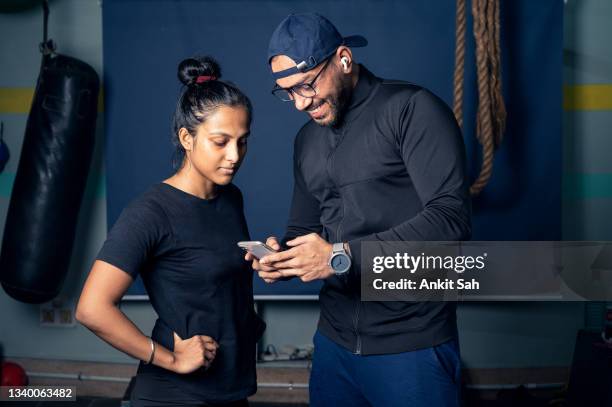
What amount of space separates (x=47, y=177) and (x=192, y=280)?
1.97m

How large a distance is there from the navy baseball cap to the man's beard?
104 mm

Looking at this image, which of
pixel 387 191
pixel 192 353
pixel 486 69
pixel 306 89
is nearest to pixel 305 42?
pixel 306 89

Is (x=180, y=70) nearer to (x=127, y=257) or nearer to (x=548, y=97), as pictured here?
(x=127, y=257)

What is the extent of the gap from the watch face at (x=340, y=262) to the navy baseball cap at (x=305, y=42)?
518mm

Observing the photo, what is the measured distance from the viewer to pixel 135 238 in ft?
5.13

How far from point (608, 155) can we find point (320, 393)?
8.11 ft

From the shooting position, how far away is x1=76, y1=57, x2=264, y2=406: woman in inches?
61.6

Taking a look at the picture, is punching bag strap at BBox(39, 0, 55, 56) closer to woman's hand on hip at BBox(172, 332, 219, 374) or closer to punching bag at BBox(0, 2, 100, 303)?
punching bag at BBox(0, 2, 100, 303)

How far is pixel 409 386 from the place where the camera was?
5.78 feet

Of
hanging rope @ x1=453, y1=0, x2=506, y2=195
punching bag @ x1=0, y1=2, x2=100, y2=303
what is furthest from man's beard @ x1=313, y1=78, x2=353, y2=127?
punching bag @ x1=0, y1=2, x2=100, y2=303

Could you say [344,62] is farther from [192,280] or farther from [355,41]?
[192,280]

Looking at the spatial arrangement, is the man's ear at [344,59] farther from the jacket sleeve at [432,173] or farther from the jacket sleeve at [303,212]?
the jacket sleeve at [303,212]

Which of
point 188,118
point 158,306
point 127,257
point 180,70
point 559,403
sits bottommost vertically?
point 559,403

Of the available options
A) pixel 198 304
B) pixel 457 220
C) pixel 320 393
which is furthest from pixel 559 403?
pixel 198 304
